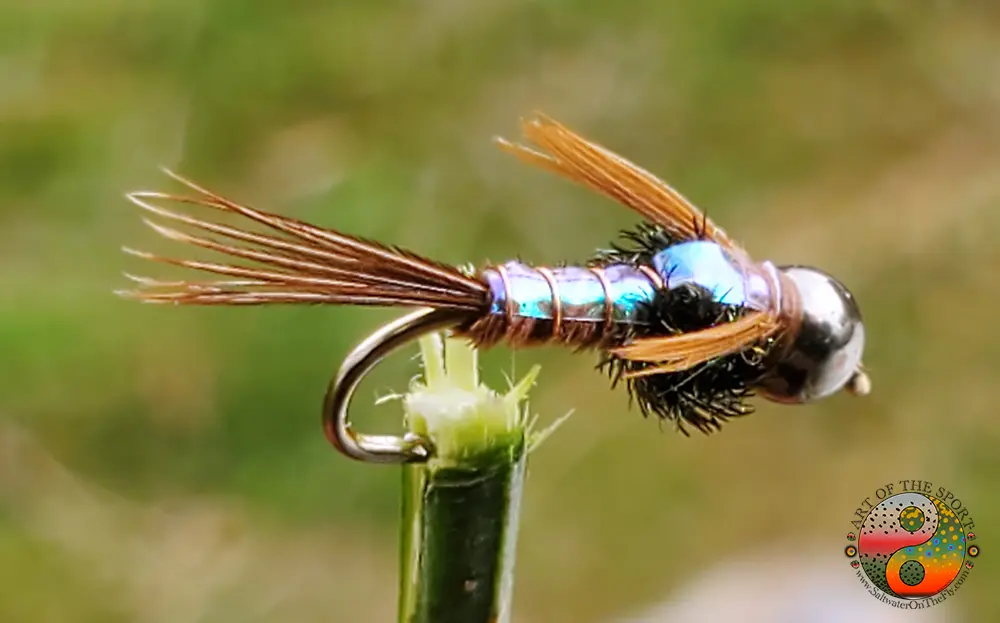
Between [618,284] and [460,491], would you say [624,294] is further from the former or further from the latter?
[460,491]

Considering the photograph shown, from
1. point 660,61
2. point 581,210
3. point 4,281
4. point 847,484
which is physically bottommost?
point 847,484

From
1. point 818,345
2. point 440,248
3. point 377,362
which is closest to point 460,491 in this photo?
point 377,362

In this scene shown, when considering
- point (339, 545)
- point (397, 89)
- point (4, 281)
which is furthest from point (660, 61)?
point (4, 281)

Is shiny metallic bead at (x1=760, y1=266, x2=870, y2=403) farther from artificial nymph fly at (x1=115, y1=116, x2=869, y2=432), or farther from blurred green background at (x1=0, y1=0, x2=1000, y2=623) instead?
blurred green background at (x1=0, y1=0, x2=1000, y2=623)

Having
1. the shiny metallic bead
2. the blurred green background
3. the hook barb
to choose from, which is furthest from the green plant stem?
the blurred green background

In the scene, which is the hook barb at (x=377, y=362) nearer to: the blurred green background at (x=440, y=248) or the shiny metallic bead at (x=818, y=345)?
the shiny metallic bead at (x=818, y=345)

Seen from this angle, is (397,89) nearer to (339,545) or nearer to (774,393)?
(339,545)
